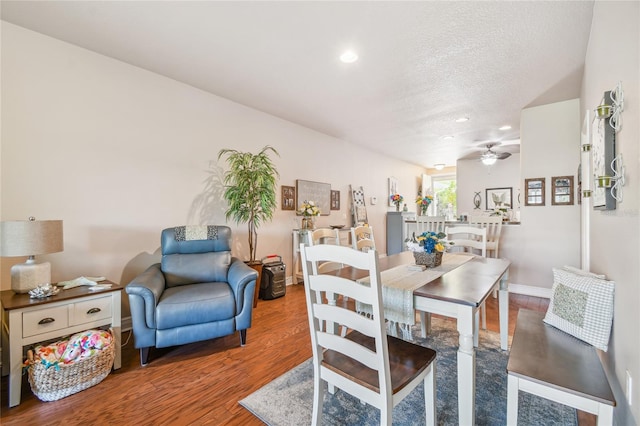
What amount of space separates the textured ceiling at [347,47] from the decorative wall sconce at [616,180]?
4.48 feet

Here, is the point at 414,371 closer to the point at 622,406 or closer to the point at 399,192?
the point at 622,406

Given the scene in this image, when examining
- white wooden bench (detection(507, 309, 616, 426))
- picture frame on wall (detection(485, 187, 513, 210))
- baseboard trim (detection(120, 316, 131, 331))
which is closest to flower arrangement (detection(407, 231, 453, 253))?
white wooden bench (detection(507, 309, 616, 426))

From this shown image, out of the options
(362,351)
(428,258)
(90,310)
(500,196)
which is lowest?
(90,310)

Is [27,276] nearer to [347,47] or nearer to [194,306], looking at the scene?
[194,306]

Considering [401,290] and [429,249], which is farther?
[429,249]

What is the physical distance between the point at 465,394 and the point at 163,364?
2.10 metres

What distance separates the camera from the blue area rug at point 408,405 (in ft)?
4.95

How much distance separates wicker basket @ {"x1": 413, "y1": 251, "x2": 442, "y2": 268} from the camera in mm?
2012

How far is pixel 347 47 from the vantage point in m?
2.37

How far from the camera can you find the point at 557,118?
3.59m

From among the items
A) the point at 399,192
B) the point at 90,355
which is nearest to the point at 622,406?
the point at 90,355

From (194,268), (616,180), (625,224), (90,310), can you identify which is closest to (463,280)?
(625,224)

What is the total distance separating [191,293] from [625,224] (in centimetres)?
271

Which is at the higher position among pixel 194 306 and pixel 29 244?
pixel 29 244
